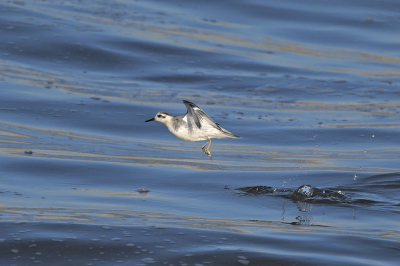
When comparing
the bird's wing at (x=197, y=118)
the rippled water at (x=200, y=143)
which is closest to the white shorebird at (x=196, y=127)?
the bird's wing at (x=197, y=118)

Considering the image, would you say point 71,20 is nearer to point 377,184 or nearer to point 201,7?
point 201,7

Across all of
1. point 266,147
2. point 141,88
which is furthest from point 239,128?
point 141,88

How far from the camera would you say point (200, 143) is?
1005 centimetres

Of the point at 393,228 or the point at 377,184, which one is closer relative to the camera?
the point at 393,228

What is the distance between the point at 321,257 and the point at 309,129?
16.4 feet

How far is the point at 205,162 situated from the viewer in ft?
27.3

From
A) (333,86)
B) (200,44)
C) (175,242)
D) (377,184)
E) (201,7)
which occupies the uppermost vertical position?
(201,7)

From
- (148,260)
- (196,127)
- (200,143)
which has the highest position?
(196,127)

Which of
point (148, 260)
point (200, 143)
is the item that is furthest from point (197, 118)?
point (200, 143)

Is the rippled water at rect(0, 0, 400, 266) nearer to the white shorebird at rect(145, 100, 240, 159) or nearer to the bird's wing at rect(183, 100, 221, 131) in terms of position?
the white shorebird at rect(145, 100, 240, 159)

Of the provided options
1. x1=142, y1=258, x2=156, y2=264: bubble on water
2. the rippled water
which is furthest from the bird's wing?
x1=142, y1=258, x2=156, y2=264: bubble on water

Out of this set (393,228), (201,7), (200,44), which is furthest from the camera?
(201,7)

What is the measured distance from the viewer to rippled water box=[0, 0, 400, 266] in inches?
213

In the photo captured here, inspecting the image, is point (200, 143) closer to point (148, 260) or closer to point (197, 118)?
point (197, 118)
